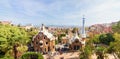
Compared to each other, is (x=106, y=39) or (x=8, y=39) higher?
(x=8, y=39)

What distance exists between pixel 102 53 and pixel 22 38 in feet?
54.8

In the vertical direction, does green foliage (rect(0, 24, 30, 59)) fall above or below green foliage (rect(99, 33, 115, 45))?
above

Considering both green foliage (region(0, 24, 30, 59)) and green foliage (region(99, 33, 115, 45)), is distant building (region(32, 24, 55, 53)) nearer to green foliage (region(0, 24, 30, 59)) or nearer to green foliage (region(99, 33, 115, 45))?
green foliage (region(0, 24, 30, 59))

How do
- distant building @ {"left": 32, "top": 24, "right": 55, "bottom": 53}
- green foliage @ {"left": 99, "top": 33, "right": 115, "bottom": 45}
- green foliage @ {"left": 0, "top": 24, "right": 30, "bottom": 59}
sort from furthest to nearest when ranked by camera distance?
green foliage @ {"left": 99, "top": 33, "right": 115, "bottom": 45}
distant building @ {"left": 32, "top": 24, "right": 55, "bottom": 53}
green foliage @ {"left": 0, "top": 24, "right": 30, "bottom": 59}

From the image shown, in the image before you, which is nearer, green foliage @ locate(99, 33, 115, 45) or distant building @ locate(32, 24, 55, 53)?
distant building @ locate(32, 24, 55, 53)

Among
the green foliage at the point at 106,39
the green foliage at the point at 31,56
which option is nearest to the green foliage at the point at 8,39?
the green foliage at the point at 31,56

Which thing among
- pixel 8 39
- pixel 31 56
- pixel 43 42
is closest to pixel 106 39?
pixel 43 42

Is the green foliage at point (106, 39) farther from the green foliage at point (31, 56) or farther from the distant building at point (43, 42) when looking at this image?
the green foliage at point (31, 56)

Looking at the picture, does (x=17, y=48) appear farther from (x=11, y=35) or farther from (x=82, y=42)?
(x=82, y=42)

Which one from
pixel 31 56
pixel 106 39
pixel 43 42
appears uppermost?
pixel 43 42

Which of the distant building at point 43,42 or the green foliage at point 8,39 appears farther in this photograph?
the distant building at point 43,42

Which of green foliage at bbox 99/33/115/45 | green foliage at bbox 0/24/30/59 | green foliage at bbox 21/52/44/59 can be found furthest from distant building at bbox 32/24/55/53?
green foliage at bbox 99/33/115/45

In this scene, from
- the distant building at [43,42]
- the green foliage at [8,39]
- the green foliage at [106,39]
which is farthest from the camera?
the green foliage at [106,39]

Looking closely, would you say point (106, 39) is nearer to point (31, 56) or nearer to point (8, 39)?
point (31, 56)
